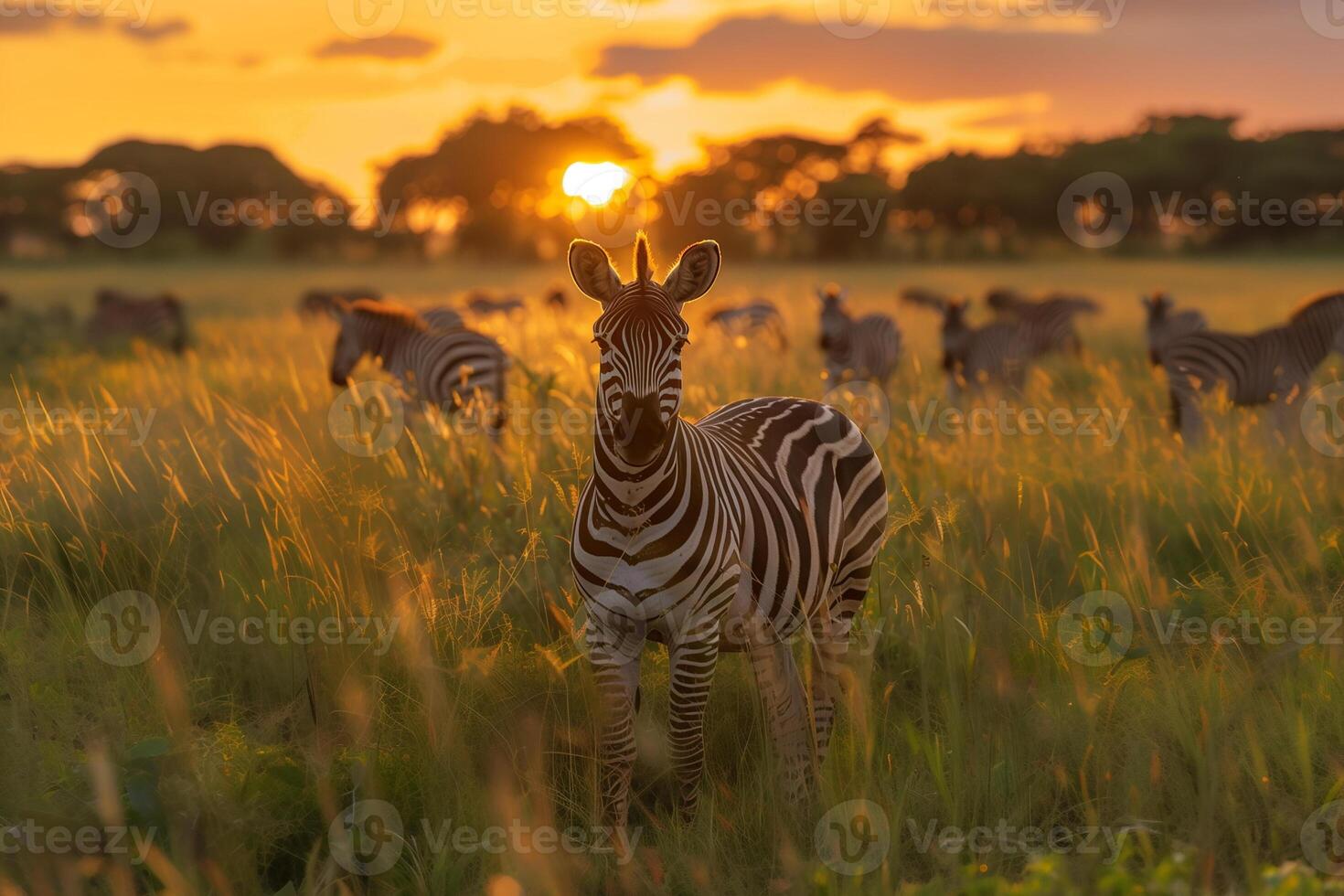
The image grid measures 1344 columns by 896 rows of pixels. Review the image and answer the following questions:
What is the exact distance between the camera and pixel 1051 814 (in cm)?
372

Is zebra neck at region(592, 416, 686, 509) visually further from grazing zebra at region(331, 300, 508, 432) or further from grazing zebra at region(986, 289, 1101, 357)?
grazing zebra at region(986, 289, 1101, 357)

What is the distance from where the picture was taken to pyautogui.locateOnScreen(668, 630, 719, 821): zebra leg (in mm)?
3531

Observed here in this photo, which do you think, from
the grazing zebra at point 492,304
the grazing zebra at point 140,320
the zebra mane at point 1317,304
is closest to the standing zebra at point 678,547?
the zebra mane at point 1317,304

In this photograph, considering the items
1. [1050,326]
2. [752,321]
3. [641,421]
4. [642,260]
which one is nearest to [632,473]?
[641,421]

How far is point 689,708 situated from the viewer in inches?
141

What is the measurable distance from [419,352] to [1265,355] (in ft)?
26.6

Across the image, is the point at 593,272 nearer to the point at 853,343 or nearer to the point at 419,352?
the point at 419,352

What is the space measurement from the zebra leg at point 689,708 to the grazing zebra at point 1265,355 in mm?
7899

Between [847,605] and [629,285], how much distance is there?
1760 mm

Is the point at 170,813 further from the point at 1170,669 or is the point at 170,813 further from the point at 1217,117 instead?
the point at 1217,117

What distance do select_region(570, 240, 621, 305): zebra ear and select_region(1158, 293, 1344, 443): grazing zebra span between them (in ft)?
26.1

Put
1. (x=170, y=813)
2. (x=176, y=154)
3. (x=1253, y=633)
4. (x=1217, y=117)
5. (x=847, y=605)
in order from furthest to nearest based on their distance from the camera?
Result: (x=176, y=154), (x=1217, y=117), (x=1253, y=633), (x=847, y=605), (x=170, y=813)

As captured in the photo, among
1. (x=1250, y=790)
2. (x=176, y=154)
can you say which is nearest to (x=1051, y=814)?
(x=1250, y=790)

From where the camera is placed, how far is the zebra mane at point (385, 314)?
1031cm
